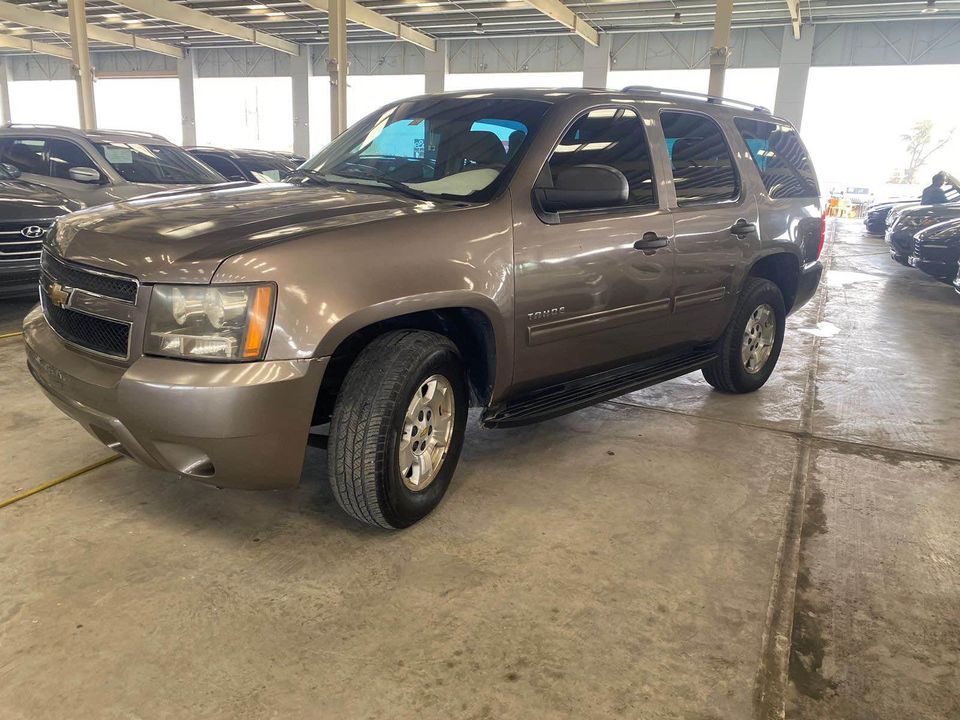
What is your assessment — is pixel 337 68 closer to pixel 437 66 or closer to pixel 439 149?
pixel 439 149

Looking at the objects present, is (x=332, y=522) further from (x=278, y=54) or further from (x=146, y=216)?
(x=278, y=54)

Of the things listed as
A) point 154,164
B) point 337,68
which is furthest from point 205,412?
point 337,68

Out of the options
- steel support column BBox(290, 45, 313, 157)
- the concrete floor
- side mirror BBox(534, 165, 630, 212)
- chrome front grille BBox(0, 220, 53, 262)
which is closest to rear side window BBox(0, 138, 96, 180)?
chrome front grille BBox(0, 220, 53, 262)

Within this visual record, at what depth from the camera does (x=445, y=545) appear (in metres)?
2.84

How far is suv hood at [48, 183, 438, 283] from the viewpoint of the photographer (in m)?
2.38

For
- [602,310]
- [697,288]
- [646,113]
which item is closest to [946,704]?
[602,310]

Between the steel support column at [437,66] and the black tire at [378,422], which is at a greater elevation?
the steel support column at [437,66]

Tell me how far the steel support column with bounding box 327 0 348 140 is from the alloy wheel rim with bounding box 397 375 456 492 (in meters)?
11.8

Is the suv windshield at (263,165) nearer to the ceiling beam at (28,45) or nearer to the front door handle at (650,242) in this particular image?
the front door handle at (650,242)

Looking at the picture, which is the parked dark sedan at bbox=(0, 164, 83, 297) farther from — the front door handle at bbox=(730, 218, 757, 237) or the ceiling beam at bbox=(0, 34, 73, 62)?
the ceiling beam at bbox=(0, 34, 73, 62)

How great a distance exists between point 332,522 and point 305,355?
0.88 meters

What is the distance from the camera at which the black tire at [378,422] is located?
8.63 feet

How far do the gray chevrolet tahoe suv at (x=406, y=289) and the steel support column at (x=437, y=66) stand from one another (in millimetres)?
23960

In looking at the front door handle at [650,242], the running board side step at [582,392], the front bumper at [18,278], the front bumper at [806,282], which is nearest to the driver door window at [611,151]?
the front door handle at [650,242]
